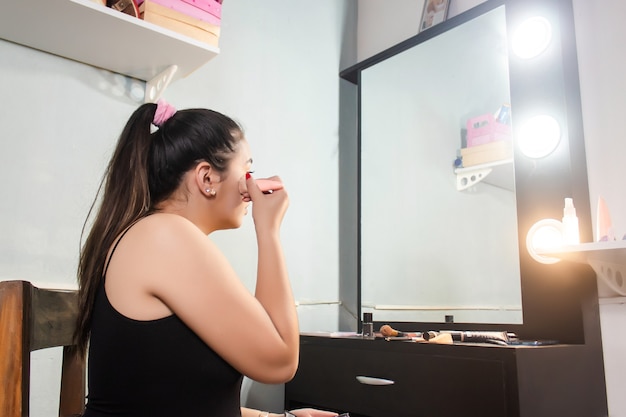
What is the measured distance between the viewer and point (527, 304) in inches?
49.0

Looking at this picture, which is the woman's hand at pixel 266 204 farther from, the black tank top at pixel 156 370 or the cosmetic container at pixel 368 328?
the cosmetic container at pixel 368 328

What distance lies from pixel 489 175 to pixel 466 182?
0.08 metres

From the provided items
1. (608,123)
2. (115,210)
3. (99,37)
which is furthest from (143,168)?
(608,123)

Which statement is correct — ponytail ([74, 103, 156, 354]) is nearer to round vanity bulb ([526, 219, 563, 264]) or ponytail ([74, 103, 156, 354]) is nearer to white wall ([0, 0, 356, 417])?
white wall ([0, 0, 356, 417])

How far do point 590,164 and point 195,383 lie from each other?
1.00 meters

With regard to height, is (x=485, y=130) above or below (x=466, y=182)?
above

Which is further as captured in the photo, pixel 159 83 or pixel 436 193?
pixel 436 193

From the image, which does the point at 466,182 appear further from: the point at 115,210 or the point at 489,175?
the point at 115,210

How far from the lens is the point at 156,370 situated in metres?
0.71

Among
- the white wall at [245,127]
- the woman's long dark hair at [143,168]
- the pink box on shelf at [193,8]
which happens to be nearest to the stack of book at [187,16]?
the pink box on shelf at [193,8]

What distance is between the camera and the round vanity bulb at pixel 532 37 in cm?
132

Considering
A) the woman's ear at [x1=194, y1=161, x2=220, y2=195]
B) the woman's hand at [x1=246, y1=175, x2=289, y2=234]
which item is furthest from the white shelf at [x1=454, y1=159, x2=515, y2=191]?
the woman's ear at [x1=194, y1=161, x2=220, y2=195]

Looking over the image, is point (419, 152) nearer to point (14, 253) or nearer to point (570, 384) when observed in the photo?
point (570, 384)

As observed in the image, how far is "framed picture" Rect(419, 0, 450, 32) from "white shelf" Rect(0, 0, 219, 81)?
72 centimetres
